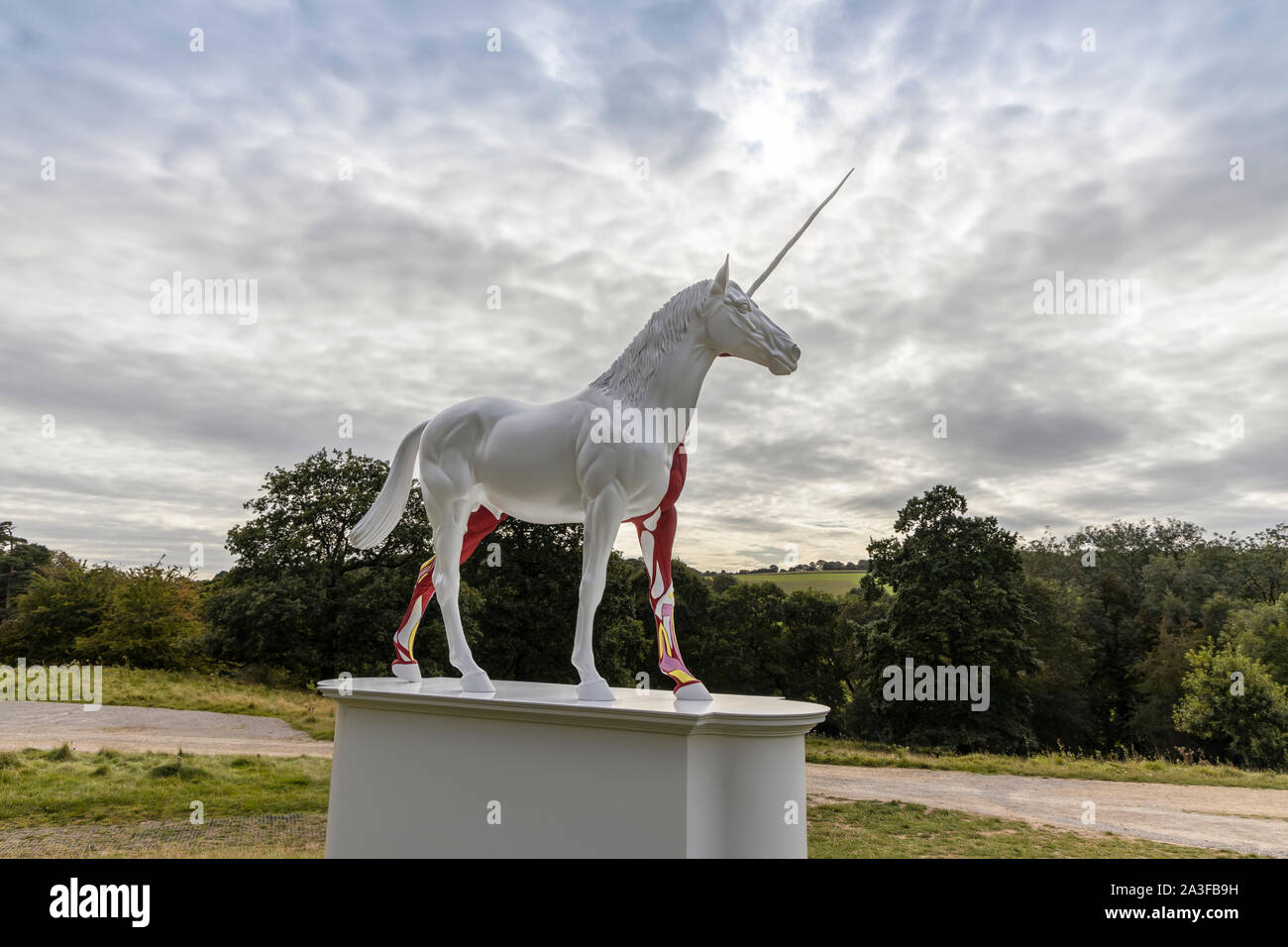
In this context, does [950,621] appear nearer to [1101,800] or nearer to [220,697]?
[1101,800]

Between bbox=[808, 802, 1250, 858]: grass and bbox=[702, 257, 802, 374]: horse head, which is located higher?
bbox=[702, 257, 802, 374]: horse head

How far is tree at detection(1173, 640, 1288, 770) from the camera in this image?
63.5 feet

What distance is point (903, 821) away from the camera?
965cm

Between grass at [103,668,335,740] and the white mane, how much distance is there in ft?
43.2

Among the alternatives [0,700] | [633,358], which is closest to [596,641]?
[0,700]

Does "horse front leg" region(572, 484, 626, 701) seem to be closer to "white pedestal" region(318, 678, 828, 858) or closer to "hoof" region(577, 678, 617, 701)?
"hoof" region(577, 678, 617, 701)

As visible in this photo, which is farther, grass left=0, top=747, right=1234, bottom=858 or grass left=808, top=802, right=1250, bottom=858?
grass left=808, top=802, right=1250, bottom=858

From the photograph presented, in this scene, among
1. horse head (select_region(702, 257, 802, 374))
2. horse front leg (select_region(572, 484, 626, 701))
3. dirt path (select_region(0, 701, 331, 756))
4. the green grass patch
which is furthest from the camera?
dirt path (select_region(0, 701, 331, 756))

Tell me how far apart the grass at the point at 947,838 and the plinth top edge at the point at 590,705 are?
4715 millimetres

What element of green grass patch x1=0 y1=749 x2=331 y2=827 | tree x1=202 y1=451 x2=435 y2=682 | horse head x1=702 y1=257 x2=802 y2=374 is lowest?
green grass patch x1=0 y1=749 x2=331 y2=827

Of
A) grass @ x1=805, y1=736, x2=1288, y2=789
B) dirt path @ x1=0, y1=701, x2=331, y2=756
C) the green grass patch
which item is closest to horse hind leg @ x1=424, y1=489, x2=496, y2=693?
the green grass patch

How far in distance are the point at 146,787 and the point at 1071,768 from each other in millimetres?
15761

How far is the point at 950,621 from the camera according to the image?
19.6 m

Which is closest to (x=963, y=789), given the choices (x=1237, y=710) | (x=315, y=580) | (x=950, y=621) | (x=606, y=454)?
(x=950, y=621)
